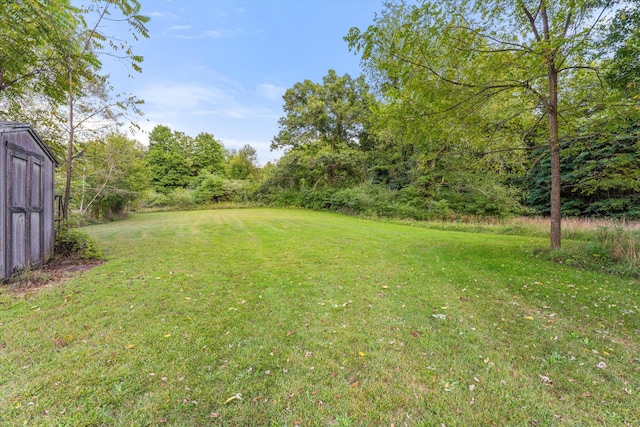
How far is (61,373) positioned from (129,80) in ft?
23.6

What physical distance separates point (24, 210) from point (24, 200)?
0.59 ft

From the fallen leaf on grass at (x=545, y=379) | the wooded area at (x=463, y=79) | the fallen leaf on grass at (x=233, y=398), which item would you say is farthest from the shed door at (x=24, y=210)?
the fallen leaf on grass at (x=545, y=379)

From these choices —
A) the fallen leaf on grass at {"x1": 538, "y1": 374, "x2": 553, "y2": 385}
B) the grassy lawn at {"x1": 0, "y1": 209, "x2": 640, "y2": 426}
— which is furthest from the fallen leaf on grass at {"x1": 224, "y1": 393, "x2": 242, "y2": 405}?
the fallen leaf on grass at {"x1": 538, "y1": 374, "x2": 553, "y2": 385}

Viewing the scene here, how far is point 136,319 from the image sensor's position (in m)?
3.09

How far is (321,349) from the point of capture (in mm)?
2617

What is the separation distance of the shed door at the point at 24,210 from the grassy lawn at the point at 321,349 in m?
1.03

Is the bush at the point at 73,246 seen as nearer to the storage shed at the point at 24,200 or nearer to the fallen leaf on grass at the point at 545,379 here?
the storage shed at the point at 24,200

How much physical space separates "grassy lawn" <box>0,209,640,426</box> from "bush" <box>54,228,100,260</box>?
153 cm

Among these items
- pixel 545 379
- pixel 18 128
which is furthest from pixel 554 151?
Result: pixel 18 128

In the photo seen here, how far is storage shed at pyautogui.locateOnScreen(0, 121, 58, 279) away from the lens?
4.07m

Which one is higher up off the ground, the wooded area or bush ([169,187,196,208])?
the wooded area

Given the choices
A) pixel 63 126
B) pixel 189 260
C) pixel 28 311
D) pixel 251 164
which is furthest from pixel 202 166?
pixel 28 311

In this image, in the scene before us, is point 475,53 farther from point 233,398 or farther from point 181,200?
point 181,200

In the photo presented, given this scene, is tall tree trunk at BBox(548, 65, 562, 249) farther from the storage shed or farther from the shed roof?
the storage shed
